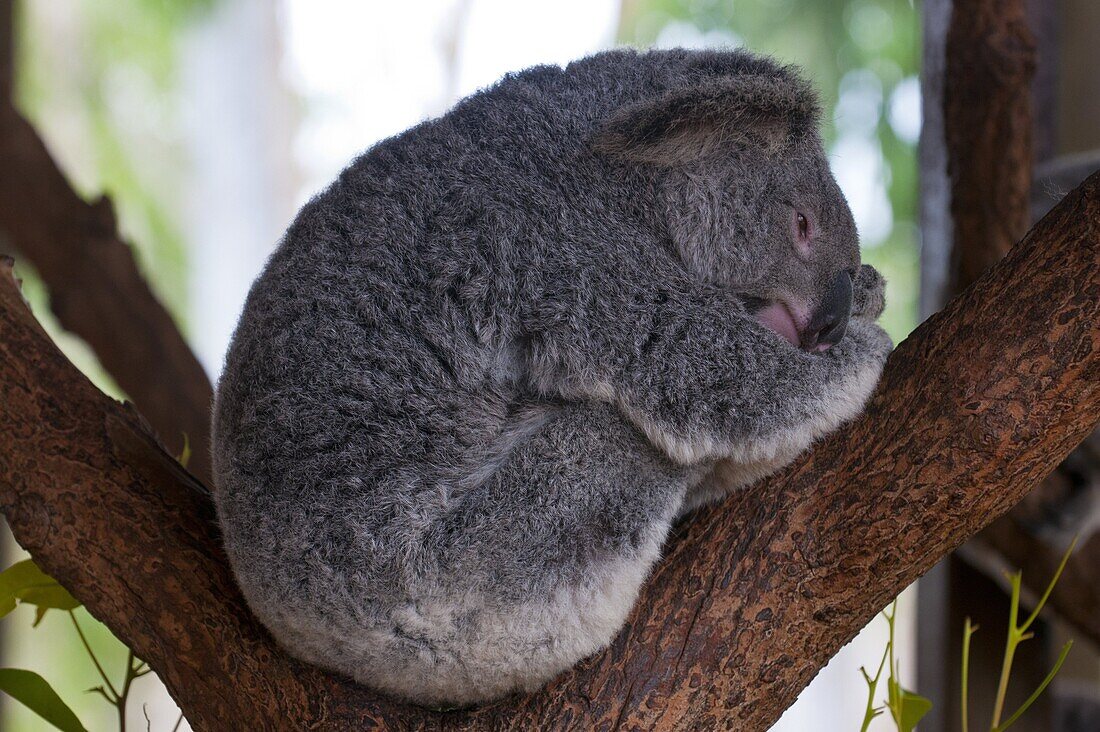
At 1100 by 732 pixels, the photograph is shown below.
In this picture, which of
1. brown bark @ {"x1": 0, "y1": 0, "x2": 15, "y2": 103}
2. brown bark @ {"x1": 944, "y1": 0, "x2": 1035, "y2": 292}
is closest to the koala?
brown bark @ {"x1": 944, "y1": 0, "x2": 1035, "y2": 292}

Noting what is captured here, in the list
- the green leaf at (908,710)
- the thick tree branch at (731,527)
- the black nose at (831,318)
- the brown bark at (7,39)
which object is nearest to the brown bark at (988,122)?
the black nose at (831,318)

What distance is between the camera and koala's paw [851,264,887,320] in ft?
7.66

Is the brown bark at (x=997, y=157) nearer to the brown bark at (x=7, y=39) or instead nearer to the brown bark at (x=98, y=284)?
the brown bark at (x=98, y=284)

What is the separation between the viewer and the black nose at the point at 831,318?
214cm

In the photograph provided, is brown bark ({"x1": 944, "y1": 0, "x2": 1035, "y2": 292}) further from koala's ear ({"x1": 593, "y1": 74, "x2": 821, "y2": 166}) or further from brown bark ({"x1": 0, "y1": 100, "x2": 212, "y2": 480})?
brown bark ({"x1": 0, "y1": 100, "x2": 212, "y2": 480})

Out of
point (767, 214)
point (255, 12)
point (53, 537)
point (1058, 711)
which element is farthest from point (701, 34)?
point (53, 537)

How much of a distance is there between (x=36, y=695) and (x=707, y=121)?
6.42 ft

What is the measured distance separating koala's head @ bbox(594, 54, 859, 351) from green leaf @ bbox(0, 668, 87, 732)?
1.74 m

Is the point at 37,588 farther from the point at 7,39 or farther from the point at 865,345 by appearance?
the point at 7,39

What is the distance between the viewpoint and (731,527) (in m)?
1.98

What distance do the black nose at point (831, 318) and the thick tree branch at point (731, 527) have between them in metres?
0.18

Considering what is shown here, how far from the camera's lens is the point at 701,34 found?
11.7 m

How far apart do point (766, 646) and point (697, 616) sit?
0.48ft

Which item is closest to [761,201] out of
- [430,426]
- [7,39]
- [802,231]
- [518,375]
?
[802,231]
